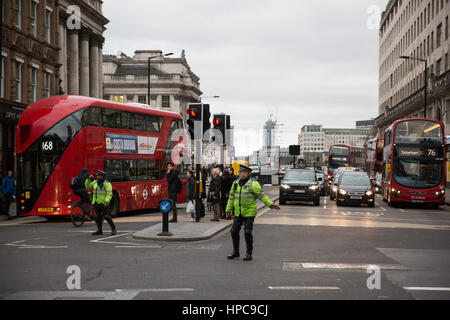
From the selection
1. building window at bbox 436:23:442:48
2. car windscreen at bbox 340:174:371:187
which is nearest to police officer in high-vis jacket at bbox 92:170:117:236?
car windscreen at bbox 340:174:371:187

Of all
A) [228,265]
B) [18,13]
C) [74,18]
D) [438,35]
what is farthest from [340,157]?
[228,265]

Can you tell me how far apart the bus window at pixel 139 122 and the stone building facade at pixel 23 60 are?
32.1 ft

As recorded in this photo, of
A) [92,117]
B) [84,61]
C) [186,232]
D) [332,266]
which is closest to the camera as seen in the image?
[332,266]

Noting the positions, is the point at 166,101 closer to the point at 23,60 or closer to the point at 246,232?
the point at 23,60

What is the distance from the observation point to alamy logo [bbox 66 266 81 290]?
7.67m

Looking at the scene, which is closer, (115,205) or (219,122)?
(219,122)

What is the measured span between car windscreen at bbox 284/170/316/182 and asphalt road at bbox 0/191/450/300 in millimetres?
13365

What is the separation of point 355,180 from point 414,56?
3870 cm

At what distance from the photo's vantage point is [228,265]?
9.66m

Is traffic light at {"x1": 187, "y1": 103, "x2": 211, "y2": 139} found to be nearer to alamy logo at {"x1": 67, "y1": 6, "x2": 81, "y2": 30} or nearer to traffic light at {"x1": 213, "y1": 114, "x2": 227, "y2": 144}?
traffic light at {"x1": 213, "y1": 114, "x2": 227, "y2": 144}

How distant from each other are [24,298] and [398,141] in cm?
2422

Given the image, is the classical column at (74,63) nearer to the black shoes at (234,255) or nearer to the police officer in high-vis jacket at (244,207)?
the police officer in high-vis jacket at (244,207)

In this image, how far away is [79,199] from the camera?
18.6m

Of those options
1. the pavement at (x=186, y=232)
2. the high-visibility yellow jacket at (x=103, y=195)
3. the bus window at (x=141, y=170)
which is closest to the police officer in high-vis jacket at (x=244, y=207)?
the pavement at (x=186, y=232)
